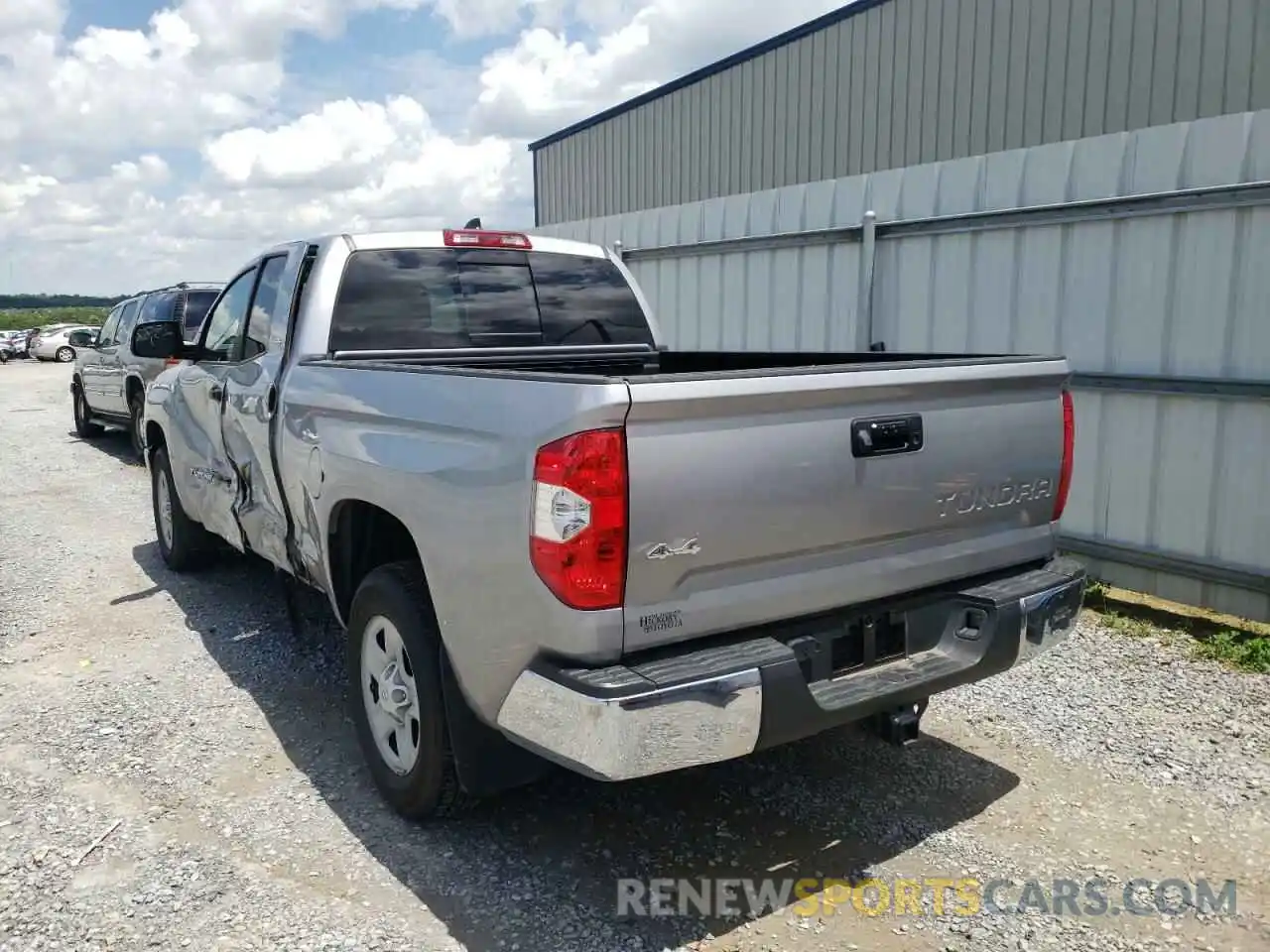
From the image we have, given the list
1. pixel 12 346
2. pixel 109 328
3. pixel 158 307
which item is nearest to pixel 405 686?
pixel 158 307

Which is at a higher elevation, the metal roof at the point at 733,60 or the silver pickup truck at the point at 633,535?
the metal roof at the point at 733,60

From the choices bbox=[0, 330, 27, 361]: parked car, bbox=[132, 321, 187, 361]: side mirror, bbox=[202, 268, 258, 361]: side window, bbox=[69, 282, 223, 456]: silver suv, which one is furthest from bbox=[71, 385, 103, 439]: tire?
bbox=[0, 330, 27, 361]: parked car

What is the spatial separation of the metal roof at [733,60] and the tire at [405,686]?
10.8 meters

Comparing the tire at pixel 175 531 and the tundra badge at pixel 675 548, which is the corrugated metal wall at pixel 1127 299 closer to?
the tundra badge at pixel 675 548

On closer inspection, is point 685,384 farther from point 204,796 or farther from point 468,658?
point 204,796

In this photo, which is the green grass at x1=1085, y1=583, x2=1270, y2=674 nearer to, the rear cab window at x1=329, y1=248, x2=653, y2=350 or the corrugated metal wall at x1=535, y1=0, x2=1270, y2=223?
the rear cab window at x1=329, y1=248, x2=653, y2=350

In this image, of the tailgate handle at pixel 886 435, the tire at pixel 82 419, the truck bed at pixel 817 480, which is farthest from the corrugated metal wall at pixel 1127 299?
the tire at pixel 82 419

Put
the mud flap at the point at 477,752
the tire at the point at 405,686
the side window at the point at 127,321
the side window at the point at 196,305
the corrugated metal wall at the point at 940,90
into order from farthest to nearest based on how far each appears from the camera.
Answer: the side window at the point at 127,321, the side window at the point at 196,305, the corrugated metal wall at the point at 940,90, the tire at the point at 405,686, the mud flap at the point at 477,752

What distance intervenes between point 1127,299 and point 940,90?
6396 millimetres

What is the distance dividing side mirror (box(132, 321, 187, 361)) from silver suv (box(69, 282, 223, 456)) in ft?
16.3

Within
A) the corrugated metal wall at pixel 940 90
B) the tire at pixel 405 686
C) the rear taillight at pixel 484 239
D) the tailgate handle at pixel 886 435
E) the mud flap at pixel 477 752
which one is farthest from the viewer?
the corrugated metal wall at pixel 940 90

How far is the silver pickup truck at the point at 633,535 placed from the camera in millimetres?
2619

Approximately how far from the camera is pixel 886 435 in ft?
10.00

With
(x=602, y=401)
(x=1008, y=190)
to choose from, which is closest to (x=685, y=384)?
(x=602, y=401)
